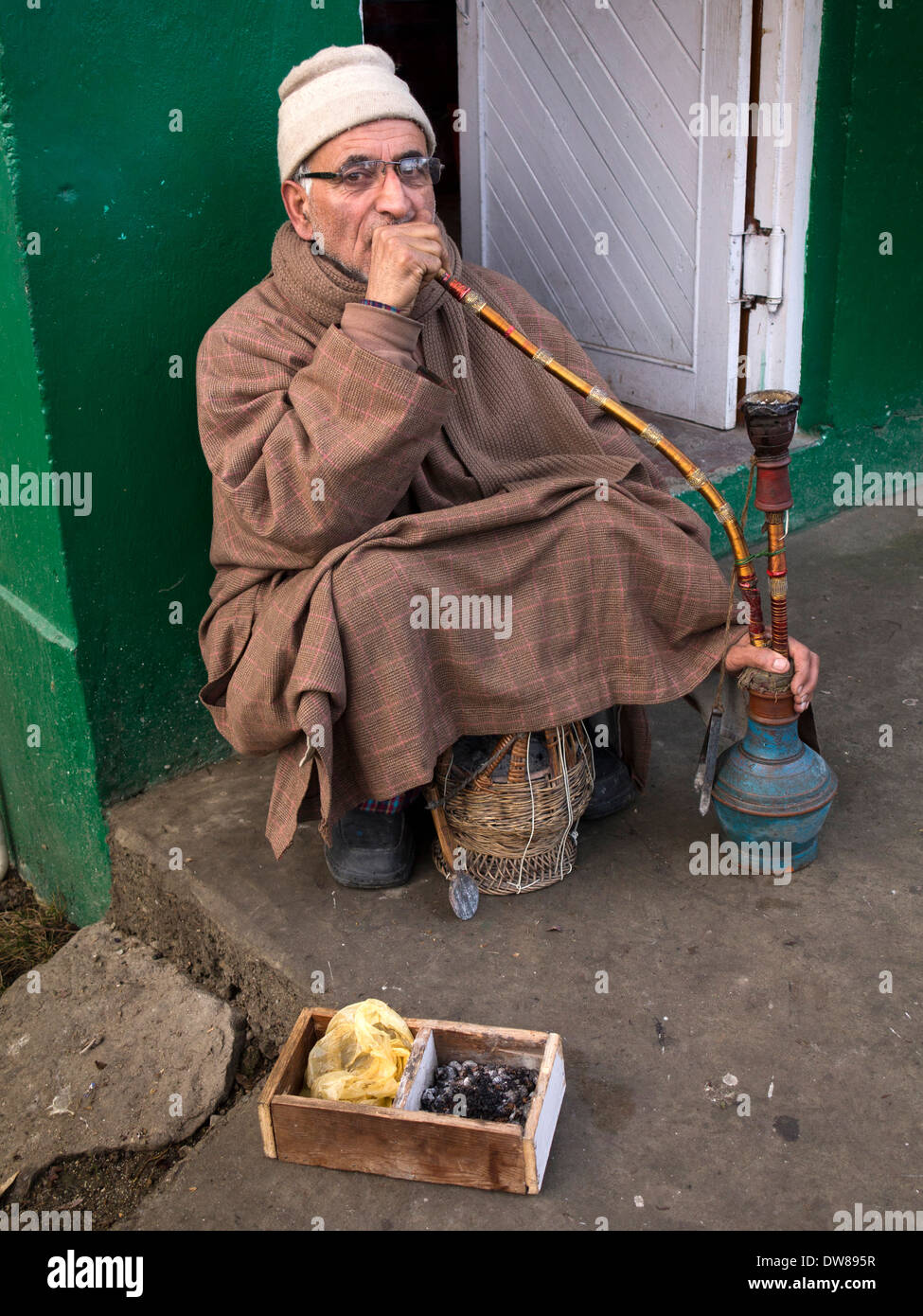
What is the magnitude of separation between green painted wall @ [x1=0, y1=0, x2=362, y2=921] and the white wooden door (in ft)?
4.76

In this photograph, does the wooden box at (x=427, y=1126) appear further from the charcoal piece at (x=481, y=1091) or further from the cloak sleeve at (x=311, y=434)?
the cloak sleeve at (x=311, y=434)

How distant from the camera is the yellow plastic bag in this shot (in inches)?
79.1

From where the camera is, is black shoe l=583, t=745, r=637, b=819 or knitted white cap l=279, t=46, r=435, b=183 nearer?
knitted white cap l=279, t=46, r=435, b=183

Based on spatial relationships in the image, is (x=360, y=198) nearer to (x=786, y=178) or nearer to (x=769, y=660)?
(x=769, y=660)

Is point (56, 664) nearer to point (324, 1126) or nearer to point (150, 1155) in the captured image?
point (150, 1155)

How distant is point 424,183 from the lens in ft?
8.25

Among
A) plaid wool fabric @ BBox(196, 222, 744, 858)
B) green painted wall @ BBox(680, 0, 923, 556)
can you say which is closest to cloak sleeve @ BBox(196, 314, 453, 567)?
plaid wool fabric @ BBox(196, 222, 744, 858)

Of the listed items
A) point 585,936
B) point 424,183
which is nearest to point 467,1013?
point 585,936

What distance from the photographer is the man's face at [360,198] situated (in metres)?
2.43

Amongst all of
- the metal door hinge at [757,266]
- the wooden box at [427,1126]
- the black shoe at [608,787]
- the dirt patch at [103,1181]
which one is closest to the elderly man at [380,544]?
the black shoe at [608,787]

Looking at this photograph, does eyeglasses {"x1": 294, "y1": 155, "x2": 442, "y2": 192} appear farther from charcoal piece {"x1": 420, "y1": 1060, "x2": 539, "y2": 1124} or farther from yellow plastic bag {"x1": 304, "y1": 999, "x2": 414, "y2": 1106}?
charcoal piece {"x1": 420, "y1": 1060, "x2": 539, "y2": 1124}

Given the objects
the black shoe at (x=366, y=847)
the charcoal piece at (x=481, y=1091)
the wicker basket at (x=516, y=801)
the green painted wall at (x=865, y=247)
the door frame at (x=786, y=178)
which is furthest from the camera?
the green painted wall at (x=865, y=247)

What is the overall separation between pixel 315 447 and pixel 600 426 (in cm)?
80

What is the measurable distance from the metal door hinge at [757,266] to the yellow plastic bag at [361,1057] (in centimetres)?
281
